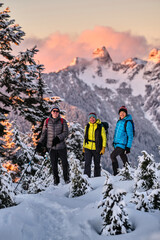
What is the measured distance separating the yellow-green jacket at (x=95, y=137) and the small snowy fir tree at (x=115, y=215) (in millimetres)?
4903

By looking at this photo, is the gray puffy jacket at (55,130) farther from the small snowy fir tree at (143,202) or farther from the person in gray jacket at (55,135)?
the small snowy fir tree at (143,202)

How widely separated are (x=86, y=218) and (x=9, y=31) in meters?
9.31

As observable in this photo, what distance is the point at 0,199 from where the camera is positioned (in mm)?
3893

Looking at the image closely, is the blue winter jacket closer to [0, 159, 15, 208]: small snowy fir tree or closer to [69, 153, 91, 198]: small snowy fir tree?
[69, 153, 91, 198]: small snowy fir tree

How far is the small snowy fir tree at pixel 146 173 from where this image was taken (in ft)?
14.9

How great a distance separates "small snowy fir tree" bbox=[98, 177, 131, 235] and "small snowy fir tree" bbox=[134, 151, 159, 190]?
145cm

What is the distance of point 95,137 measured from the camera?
26.7 ft

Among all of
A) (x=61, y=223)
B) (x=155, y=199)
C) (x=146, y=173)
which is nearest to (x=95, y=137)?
(x=146, y=173)

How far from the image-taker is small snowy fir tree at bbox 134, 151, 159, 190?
4.54 meters

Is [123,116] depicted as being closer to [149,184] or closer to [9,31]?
[149,184]

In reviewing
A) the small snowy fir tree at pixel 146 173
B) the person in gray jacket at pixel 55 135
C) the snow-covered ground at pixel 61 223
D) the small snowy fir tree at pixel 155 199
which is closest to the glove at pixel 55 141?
the person in gray jacket at pixel 55 135

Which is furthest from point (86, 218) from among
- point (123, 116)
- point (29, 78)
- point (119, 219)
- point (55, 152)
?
point (29, 78)

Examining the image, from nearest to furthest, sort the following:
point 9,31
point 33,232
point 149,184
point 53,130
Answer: point 33,232 < point 149,184 < point 53,130 < point 9,31

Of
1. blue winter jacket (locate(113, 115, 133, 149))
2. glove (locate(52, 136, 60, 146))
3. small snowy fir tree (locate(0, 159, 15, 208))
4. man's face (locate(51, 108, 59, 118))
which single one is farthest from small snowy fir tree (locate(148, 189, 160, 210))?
man's face (locate(51, 108, 59, 118))
